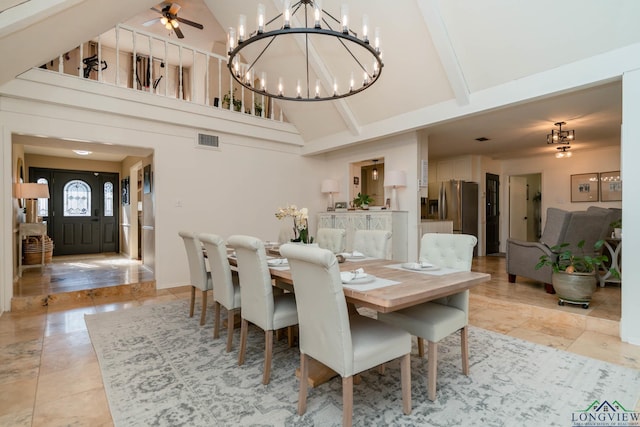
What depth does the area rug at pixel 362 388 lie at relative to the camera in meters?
1.74

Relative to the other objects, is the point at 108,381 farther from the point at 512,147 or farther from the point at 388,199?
the point at 512,147

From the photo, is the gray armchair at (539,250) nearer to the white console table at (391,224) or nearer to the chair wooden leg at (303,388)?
the white console table at (391,224)

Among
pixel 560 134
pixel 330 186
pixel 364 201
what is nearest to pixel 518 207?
pixel 560 134

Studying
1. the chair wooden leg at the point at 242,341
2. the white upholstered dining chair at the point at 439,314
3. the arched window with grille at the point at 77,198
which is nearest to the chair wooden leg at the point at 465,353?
the white upholstered dining chair at the point at 439,314

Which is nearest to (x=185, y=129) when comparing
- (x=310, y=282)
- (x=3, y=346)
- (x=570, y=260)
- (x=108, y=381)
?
(x=3, y=346)

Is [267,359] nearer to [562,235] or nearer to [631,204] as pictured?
[631,204]

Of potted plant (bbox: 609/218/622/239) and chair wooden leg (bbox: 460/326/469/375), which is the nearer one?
chair wooden leg (bbox: 460/326/469/375)

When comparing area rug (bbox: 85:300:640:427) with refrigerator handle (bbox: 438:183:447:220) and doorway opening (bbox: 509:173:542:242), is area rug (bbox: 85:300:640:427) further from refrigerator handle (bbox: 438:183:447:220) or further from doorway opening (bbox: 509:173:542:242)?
doorway opening (bbox: 509:173:542:242)

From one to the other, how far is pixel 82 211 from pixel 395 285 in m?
9.09

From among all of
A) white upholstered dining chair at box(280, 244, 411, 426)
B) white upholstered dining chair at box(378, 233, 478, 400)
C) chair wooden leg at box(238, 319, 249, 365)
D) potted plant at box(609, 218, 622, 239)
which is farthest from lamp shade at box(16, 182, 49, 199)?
potted plant at box(609, 218, 622, 239)

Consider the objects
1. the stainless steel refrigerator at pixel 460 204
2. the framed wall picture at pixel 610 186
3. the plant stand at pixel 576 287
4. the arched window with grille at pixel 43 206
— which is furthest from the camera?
the arched window with grille at pixel 43 206

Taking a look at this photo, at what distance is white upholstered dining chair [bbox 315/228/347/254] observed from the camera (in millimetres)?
3557

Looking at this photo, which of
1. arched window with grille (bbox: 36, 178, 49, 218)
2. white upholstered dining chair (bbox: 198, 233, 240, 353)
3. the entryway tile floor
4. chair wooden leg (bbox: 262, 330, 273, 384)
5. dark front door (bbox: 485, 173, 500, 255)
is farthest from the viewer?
dark front door (bbox: 485, 173, 500, 255)

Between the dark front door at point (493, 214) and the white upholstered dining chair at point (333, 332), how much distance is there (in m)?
6.98
